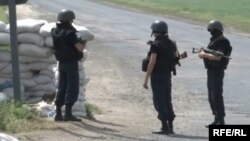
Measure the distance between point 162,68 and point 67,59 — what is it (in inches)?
60.0

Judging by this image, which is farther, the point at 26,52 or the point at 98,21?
the point at 98,21

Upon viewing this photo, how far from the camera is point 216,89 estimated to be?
14.2 metres

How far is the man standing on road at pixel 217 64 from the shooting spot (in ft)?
46.1

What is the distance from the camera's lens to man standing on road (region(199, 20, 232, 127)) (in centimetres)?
1404

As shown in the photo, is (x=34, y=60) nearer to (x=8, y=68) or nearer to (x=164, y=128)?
(x=8, y=68)

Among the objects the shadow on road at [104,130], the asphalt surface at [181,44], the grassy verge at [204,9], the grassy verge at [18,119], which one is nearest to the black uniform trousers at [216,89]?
the asphalt surface at [181,44]

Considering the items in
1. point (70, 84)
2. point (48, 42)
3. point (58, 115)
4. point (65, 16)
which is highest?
point (65, 16)

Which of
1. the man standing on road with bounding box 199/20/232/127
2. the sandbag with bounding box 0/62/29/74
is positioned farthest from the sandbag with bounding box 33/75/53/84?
the man standing on road with bounding box 199/20/232/127

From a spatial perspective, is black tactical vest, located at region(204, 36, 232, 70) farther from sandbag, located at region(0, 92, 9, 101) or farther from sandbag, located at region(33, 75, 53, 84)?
sandbag, located at region(33, 75, 53, 84)

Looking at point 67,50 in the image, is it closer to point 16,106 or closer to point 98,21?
point 16,106

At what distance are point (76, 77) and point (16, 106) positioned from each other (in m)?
1.11

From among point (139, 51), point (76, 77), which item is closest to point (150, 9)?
point (139, 51)

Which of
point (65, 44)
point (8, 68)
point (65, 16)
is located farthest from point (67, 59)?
point (8, 68)

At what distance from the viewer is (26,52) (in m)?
16.6
